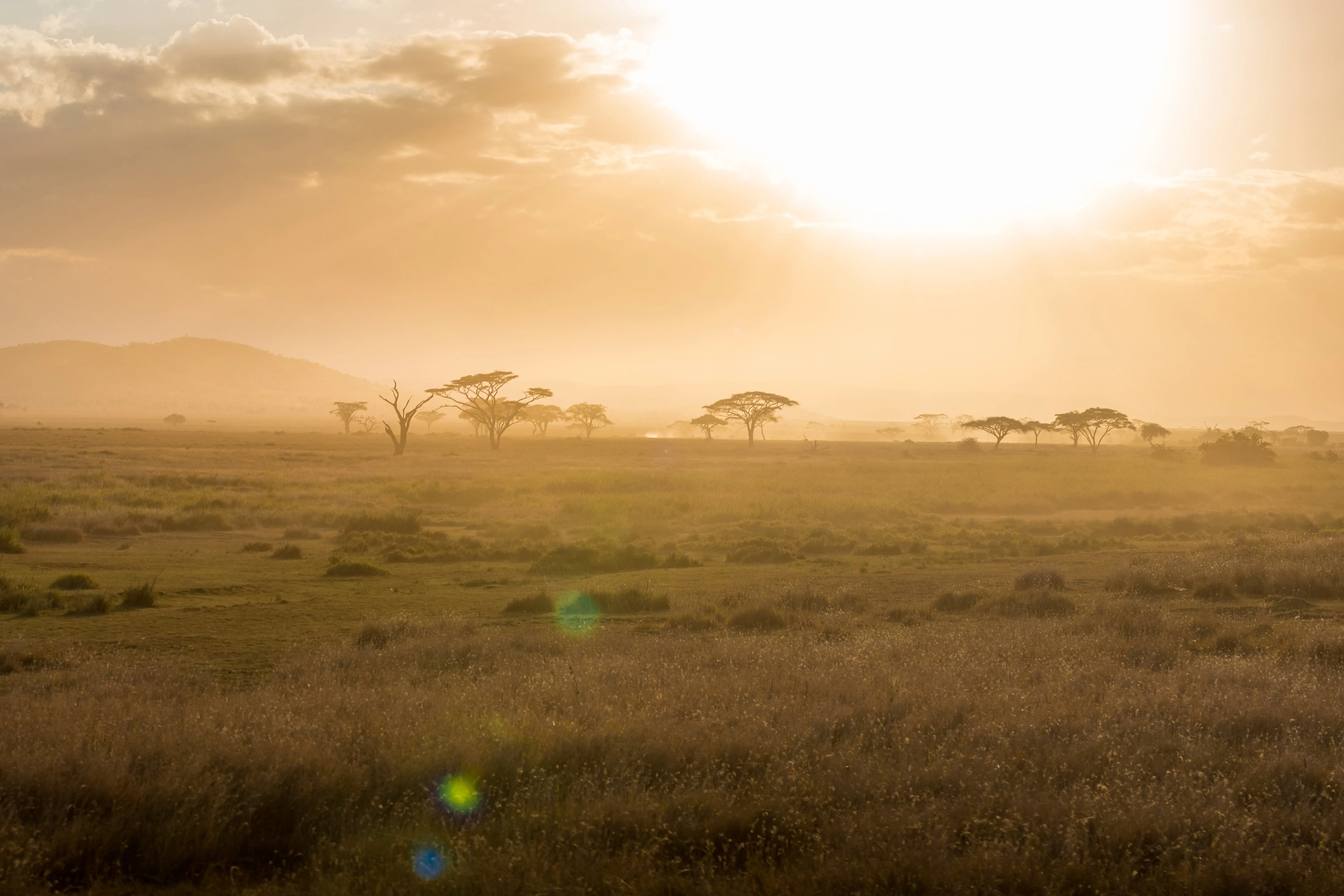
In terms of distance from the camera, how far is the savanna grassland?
533 centimetres

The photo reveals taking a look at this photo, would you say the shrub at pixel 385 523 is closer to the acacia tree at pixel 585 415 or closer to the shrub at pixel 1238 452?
the shrub at pixel 1238 452

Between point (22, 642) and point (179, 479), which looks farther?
point (179, 479)

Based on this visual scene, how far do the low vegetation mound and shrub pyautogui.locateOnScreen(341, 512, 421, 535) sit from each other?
804 centimetres

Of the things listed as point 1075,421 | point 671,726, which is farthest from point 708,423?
point 671,726

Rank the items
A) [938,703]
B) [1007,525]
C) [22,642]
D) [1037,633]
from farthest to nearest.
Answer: [1007,525] → [1037,633] → [22,642] → [938,703]

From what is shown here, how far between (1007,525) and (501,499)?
71.8 ft

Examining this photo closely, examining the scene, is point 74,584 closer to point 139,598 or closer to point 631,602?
point 139,598

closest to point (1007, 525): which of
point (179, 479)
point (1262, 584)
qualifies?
point (1262, 584)

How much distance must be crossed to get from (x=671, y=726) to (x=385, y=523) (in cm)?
2352

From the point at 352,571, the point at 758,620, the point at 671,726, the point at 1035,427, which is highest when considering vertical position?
the point at 1035,427

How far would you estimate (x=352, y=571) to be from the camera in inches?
766

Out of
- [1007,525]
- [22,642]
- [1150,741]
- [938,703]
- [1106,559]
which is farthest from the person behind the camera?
[1007,525]

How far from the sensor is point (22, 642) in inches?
437

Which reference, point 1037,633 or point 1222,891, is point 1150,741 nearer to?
point 1222,891
